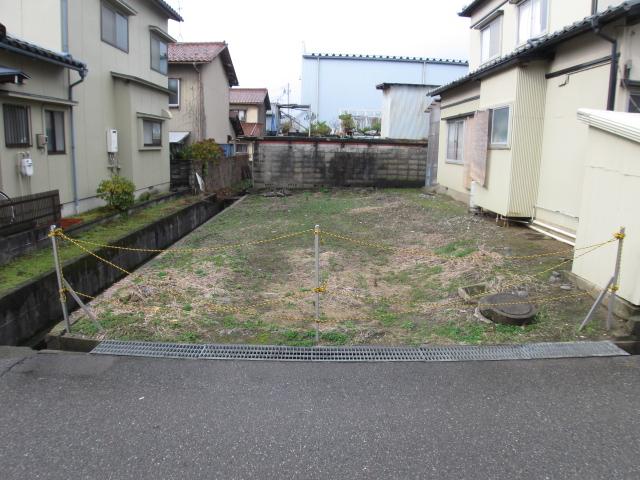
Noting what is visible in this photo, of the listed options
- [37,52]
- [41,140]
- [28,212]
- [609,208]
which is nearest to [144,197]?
[41,140]

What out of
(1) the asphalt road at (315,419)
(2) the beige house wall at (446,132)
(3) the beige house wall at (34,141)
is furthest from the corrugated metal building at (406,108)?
(1) the asphalt road at (315,419)

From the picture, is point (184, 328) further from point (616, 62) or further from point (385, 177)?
point (385, 177)

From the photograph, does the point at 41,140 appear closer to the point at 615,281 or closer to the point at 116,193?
the point at 116,193

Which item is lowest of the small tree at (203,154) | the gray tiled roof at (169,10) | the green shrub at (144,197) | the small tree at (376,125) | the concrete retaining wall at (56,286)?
the concrete retaining wall at (56,286)

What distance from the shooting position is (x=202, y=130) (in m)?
23.6

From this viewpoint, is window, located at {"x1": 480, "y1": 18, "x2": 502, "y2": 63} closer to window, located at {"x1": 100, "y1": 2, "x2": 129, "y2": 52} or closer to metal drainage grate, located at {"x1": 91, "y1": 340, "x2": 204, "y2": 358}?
window, located at {"x1": 100, "y1": 2, "x2": 129, "y2": 52}

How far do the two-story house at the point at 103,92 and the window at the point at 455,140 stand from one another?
30.7 feet

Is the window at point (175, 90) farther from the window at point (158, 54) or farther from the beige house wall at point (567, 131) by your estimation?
the beige house wall at point (567, 131)

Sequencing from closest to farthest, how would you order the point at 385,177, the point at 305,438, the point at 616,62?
the point at 305,438 < the point at 616,62 < the point at 385,177

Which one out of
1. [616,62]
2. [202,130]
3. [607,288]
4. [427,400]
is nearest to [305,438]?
[427,400]

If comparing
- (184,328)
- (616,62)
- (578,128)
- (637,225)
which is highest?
(616,62)

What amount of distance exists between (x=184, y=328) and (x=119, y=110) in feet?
35.2

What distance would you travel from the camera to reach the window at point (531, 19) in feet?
36.6

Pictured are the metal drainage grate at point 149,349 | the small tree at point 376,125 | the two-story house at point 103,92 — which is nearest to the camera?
the metal drainage grate at point 149,349
